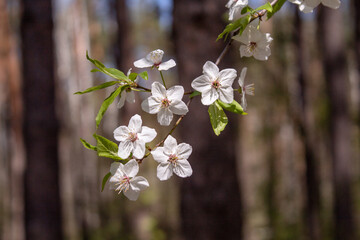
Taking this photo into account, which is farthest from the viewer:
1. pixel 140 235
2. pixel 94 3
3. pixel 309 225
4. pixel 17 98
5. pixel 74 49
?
pixel 94 3

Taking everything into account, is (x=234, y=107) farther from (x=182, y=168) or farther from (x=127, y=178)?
(x=127, y=178)

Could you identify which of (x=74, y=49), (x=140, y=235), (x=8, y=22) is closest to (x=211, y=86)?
(x=140, y=235)

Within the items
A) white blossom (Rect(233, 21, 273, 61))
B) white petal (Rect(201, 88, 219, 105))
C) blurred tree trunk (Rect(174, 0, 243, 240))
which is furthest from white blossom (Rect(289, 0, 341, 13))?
blurred tree trunk (Rect(174, 0, 243, 240))

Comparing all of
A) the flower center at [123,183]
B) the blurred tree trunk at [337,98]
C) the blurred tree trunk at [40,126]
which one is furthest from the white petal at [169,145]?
the blurred tree trunk at [337,98]

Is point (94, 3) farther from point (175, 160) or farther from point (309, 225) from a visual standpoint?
point (175, 160)

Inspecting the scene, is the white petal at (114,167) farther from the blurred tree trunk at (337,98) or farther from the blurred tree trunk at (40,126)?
the blurred tree trunk at (337,98)

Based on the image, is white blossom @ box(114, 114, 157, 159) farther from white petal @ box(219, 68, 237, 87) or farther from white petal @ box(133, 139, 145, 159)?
white petal @ box(219, 68, 237, 87)

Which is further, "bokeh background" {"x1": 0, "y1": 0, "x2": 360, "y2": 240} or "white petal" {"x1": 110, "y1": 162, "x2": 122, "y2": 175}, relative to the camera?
"bokeh background" {"x1": 0, "y1": 0, "x2": 360, "y2": 240}

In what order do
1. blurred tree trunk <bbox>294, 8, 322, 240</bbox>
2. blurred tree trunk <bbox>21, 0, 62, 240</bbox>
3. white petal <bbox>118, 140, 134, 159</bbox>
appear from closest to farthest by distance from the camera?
white petal <bbox>118, 140, 134, 159</bbox>, blurred tree trunk <bbox>21, 0, 62, 240</bbox>, blurred tree trunk <bbox>294, 8, 322, 240</bbox>
